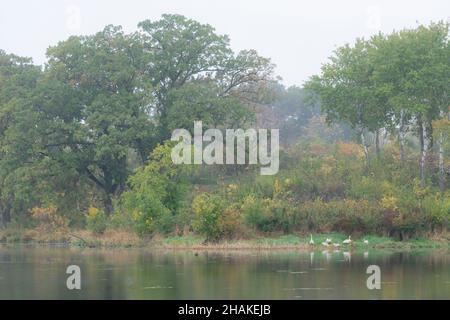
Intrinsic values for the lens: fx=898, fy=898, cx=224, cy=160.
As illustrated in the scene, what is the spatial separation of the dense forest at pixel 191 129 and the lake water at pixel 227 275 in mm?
5297

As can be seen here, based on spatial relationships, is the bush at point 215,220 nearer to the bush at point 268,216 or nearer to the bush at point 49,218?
the bush at point 268,216

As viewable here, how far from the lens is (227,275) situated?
3269 centimetres

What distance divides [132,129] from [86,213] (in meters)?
7.40

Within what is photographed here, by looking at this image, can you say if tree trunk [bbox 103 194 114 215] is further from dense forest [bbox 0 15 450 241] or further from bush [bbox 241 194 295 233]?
bush [bbox 241 194 295 233]

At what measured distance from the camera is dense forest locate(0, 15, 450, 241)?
49969 mm

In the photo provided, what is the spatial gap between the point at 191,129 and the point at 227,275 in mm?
28911

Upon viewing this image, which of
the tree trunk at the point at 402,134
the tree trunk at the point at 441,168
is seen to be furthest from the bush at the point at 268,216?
the tree trunk at the point at 402,134

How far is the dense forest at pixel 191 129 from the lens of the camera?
164 ft

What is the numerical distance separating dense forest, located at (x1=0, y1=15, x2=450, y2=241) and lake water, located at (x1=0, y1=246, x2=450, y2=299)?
530 cm

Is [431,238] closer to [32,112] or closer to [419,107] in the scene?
[419,107]

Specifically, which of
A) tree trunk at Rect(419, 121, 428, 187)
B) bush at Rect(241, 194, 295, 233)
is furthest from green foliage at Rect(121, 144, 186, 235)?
tree trunk at Rect(419, 121, 428, 187)

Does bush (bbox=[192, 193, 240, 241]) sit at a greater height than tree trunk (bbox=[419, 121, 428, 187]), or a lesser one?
lesser
